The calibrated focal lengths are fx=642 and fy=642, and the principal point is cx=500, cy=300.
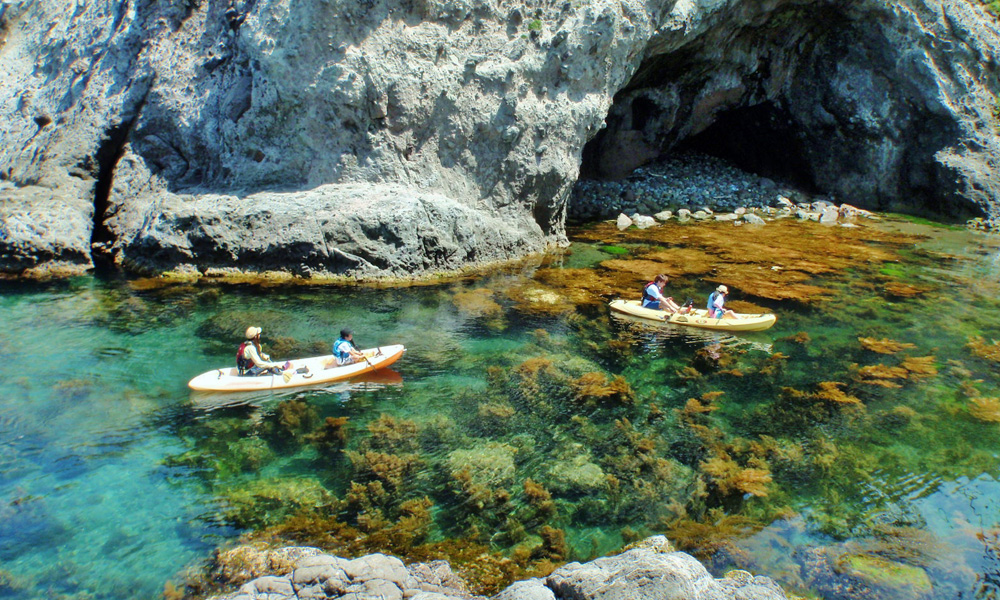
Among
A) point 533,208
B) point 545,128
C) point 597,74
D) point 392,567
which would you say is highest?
point 597,74

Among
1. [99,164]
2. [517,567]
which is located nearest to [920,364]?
[517,567]

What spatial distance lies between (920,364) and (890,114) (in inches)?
640

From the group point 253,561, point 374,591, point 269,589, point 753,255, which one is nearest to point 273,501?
point 253,561

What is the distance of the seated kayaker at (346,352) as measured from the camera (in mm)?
10641

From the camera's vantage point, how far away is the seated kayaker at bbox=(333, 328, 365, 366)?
1064cm

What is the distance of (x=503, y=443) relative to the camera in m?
8.82

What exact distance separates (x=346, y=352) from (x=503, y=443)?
11.1ft

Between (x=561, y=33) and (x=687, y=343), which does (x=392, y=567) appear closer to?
(x=687, y=343)

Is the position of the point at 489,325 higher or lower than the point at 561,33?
lower

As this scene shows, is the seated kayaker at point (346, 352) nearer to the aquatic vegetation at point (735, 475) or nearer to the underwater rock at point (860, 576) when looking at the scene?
the aquatic vegetation at point (735, 475)

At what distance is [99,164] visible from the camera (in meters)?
17.3

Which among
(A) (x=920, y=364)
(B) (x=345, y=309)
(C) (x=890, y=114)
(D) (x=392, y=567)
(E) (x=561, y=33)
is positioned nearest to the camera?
(D) (x=392, y=567)

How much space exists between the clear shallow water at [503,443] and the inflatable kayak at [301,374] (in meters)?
0.27

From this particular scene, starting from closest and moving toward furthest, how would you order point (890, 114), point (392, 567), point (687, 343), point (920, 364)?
1. point (392, 567)
2. point (920, 364)
3. point (687, 343)
4. point (890, 114)
